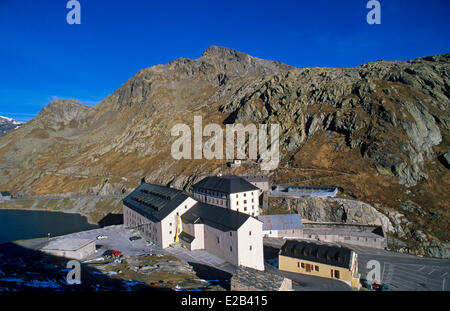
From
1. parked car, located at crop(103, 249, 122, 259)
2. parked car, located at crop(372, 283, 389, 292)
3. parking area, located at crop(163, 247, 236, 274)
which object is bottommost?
parked car, located at crop(372, 283, 389, 292)

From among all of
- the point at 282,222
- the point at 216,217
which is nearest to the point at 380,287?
the point at 282,222

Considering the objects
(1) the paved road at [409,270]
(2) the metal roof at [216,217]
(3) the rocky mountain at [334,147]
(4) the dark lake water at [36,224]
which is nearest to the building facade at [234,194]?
(2) the metal roof at [216,217]

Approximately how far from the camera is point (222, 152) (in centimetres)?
10669

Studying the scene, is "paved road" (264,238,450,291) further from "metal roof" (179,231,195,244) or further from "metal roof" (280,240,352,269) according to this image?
"metal roof" (179,231,195,244)

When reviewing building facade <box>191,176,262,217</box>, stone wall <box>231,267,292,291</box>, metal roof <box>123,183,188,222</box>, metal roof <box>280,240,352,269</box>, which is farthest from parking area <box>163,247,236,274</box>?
building facade <box>191,176,262,217</box>

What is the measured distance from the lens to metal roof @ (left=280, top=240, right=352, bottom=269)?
113ft

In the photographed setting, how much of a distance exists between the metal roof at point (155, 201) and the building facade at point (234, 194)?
11945 mm

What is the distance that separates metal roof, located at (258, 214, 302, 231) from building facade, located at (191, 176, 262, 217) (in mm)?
4559

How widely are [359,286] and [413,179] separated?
46747mm

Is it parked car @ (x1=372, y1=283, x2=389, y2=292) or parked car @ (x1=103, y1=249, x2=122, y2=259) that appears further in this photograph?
parked car @ (x1=103, y1=249, x2=122, y2=259)

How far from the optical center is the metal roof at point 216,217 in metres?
39.2
